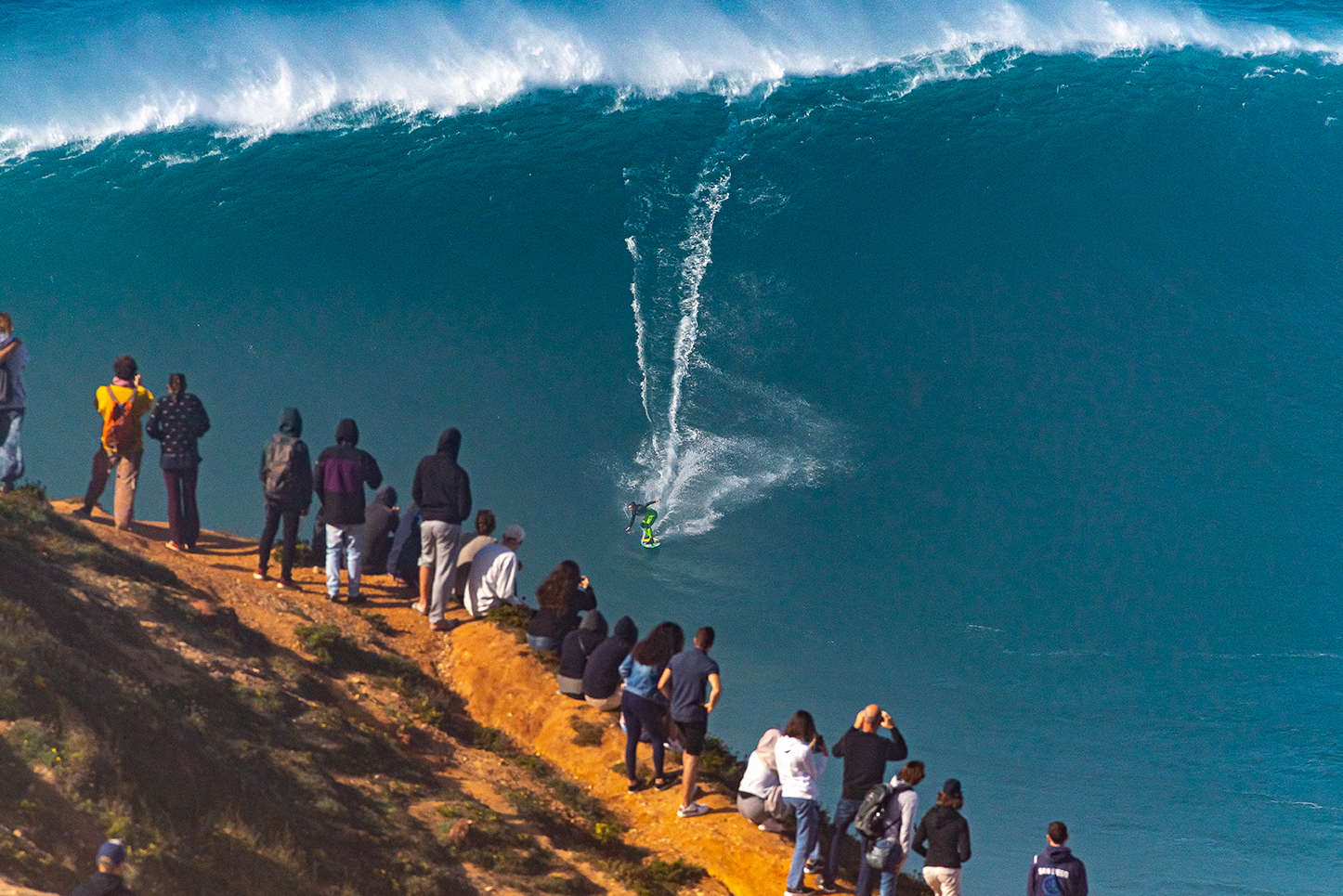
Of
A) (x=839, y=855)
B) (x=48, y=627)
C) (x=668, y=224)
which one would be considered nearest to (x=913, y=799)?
(x=839, y=855)

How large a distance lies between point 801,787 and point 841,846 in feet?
Result: 2.62

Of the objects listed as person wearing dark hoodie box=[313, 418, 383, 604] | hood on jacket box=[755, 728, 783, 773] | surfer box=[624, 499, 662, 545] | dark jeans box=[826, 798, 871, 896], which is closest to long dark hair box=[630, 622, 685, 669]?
hood on jacket box=[755, 728, 783, 773]

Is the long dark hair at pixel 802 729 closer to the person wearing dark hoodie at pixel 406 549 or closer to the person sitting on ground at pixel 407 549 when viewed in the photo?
the person sitting on ground at pixel 407 549

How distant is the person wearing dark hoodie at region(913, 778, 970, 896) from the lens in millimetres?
9023

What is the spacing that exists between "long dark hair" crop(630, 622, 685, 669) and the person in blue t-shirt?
101 mm

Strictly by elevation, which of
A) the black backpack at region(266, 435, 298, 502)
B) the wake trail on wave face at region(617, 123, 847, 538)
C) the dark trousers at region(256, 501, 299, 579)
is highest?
the wake trail on wave face at region(617, 123, 847, 538)

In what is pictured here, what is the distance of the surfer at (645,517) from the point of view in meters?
22.4

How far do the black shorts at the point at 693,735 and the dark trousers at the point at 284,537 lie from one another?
5.51 metres

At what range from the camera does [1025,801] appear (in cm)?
1795

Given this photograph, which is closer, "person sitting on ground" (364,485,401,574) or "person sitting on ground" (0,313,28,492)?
"person sitting on ground" (0,313,28,492)

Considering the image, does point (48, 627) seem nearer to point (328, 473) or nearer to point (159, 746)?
point (159, 746)

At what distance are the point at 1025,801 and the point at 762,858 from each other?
31.0ft

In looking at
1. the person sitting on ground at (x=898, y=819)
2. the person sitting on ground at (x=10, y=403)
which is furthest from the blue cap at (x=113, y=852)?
the person sitting on ground at (x=10, y=403)

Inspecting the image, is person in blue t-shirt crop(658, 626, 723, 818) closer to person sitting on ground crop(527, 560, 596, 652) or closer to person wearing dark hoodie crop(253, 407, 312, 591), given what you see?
person sitting on ground crop(527, 560, 596, 652)
